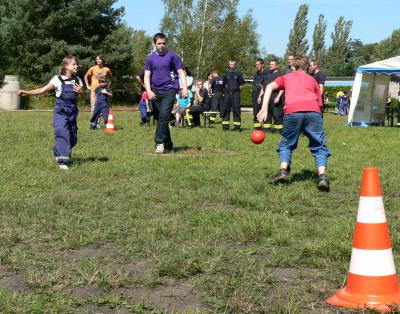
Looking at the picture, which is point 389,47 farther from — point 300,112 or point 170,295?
point 170,295

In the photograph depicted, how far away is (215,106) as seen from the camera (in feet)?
67.2

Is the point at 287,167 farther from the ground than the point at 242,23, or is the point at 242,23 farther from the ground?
the point at 242,23

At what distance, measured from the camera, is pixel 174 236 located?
493 centimetres

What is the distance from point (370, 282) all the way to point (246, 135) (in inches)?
479

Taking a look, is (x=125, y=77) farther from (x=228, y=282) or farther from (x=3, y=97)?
(x=228, y=282)

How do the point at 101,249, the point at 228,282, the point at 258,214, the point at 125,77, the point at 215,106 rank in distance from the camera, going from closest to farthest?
1. the point at 228,282
2. the point at 101,249
3. the point at 258,214
4. the point at 215,106
5. the point at 125,77

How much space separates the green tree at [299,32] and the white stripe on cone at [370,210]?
3514 inches

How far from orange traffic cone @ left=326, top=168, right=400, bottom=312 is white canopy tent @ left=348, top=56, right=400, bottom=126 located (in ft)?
Result: 67.6

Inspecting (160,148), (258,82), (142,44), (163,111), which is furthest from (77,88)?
(142,44)

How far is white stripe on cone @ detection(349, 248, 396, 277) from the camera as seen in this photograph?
11.5 feet

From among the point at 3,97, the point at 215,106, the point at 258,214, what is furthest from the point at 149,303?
the point at 3,97

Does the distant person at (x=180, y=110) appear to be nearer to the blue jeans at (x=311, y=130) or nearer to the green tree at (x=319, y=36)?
the blue jeans at (x=311, y=130)

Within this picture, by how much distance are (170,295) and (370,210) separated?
1267mm

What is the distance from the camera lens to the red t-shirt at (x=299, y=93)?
296 inches
